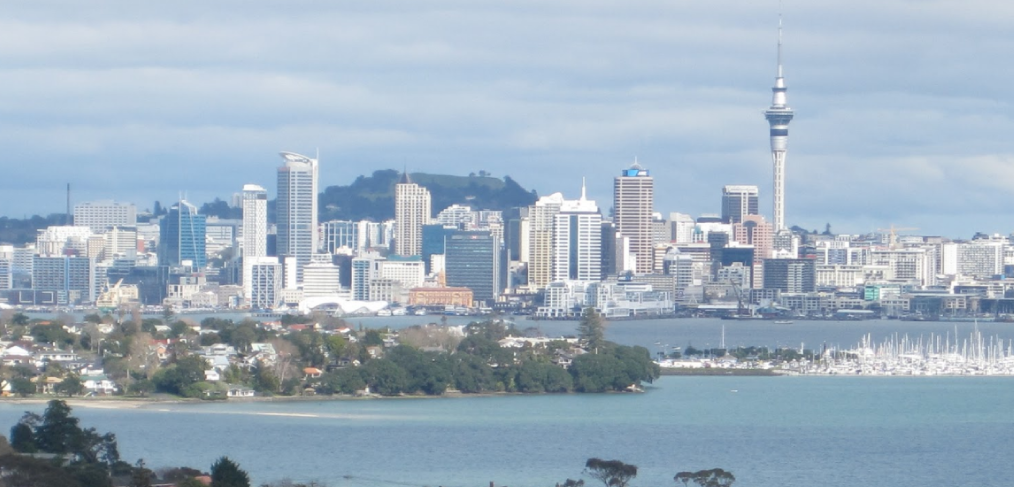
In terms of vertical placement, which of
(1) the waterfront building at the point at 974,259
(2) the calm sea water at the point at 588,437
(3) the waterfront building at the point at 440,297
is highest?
(1) the waterfront building at the point at 974,259

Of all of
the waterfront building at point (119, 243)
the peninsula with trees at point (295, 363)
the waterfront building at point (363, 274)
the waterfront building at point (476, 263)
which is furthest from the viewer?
the waterfront building at point (119, 243)

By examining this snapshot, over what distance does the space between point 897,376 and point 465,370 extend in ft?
40.5

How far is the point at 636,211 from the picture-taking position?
104125mm

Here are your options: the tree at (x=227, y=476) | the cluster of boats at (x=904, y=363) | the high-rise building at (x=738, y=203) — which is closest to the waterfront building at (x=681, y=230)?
the high-rise building at (x=738, y=203)

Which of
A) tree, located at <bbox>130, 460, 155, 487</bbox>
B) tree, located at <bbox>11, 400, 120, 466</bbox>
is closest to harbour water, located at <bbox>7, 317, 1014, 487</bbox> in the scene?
tree, located at <bbox>11, 400, 120, 466</bbox>

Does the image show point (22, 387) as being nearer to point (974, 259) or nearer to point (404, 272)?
point (404, 272)

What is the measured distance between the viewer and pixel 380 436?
27766 mm

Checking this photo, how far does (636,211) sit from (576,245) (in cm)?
477

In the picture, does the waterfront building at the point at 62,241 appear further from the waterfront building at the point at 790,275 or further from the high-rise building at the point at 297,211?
the waterfront building at the point at 790,275

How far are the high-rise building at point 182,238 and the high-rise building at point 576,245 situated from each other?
18901 mm

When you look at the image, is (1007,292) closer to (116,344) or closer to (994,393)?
(994,393)

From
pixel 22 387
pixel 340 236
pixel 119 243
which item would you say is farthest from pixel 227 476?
pixel 340 236

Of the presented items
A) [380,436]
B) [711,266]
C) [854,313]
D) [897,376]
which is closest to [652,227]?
[711,266]

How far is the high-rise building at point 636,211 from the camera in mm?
103812
